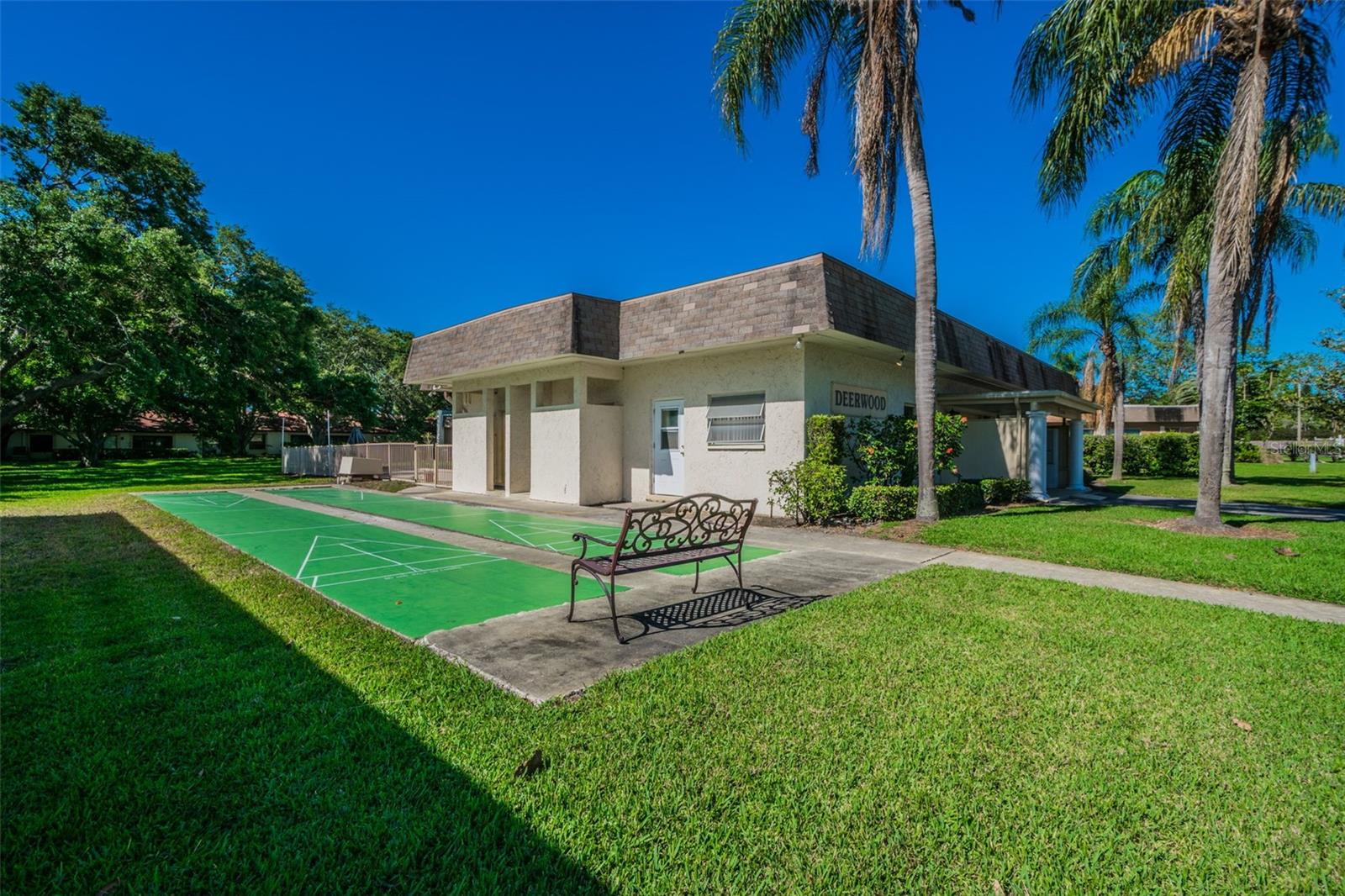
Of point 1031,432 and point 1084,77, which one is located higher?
point 1084,77

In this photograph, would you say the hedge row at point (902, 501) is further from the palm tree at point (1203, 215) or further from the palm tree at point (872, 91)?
the palm tree at point (1203, 215)

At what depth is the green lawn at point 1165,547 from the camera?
659 centimetres

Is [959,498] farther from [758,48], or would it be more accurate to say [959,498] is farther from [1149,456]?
[1149,456]

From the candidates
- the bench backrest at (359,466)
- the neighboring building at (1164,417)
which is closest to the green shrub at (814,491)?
the bench backrest at (359,466)

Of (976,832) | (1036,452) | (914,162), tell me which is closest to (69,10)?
(914,162)

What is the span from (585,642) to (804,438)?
8238 mm

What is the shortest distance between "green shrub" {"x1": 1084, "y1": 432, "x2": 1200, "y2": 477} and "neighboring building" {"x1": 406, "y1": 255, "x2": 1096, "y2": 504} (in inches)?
429

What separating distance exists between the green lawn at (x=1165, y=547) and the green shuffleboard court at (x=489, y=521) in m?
3.55

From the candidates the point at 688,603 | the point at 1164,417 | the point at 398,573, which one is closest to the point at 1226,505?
the point at 688,603

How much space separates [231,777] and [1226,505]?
64.7 ft

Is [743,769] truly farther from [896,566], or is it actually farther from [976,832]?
[896,566]

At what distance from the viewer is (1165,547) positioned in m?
8.24

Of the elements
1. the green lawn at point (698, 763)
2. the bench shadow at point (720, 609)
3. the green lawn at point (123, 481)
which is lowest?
the green lawn at point (123, 481)

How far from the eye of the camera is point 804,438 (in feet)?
38.8
